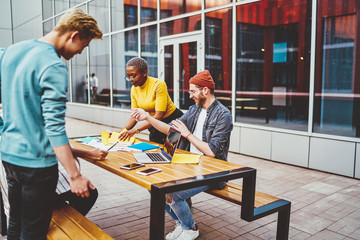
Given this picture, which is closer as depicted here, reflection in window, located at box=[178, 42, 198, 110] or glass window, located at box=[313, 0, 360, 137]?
glass window, located at box=[313, 0, 360, 137]

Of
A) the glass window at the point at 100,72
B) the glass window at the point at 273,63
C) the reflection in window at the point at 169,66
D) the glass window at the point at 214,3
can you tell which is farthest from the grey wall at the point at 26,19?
the glass window at the point at 273,63

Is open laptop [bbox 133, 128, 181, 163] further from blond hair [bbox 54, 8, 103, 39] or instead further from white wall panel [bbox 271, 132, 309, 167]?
white wall panel [bbox 271, 132, 309, 167]

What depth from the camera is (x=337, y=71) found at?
5.27m

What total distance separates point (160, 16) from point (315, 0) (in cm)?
432

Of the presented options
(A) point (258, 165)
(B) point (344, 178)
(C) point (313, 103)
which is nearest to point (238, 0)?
(C) point (313, 103)

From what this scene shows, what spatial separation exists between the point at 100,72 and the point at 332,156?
29.0ft

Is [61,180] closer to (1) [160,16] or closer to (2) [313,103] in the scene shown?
(2) [313,103]

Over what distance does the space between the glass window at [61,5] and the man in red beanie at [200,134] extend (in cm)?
1236

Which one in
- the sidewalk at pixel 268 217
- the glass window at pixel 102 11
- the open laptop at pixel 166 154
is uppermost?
the glass window at pixel 102 11

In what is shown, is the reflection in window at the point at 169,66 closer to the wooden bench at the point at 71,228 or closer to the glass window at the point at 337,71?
the glass window at the point at 337,71

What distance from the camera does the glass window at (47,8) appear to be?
1448 cm

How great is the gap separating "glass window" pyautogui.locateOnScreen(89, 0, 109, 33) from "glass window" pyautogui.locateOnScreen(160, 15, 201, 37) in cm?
321

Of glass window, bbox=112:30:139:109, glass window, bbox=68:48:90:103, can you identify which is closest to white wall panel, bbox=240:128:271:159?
glass window, bbox=112:30:139:109

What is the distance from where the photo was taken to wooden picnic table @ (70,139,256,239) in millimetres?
1811
